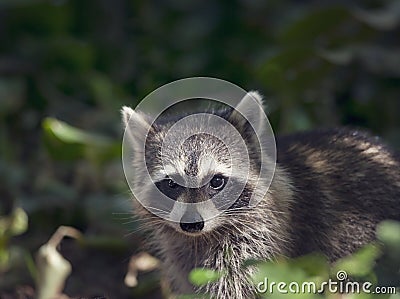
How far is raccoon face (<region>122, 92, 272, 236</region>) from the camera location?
508 cm

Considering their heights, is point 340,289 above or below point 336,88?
below

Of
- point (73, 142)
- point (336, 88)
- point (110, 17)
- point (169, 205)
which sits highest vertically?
point (110, 17)

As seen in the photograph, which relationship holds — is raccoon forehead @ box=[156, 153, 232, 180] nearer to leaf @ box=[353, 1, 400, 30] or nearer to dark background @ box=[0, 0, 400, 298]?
dark background @ box=[0, 0, 400, 298]

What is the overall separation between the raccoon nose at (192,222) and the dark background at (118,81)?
1.16 meters

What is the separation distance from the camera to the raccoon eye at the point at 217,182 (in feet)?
16.9

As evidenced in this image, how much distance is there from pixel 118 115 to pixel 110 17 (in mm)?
1591

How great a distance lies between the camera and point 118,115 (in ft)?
25.9

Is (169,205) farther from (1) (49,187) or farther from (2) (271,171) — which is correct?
(1) (49,187)

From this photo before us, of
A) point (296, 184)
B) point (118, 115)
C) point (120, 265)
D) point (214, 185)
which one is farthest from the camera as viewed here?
point (118, 115)

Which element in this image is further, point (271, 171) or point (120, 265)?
point (120, 265)

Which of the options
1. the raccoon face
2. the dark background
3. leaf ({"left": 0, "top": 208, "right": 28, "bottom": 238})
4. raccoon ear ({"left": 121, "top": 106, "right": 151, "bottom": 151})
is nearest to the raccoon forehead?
the raccoon face

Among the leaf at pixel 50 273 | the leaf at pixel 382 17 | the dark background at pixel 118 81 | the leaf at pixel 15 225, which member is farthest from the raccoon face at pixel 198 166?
the leaf at pixel 382 17

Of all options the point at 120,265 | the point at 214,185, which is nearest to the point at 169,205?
the point at 214,185

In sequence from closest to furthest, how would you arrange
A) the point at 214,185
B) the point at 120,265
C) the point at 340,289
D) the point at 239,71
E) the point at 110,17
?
the point at 340,289 → the point at 214,185 → the point at 120,265 → the point at 239,71 → the point at 110,17
